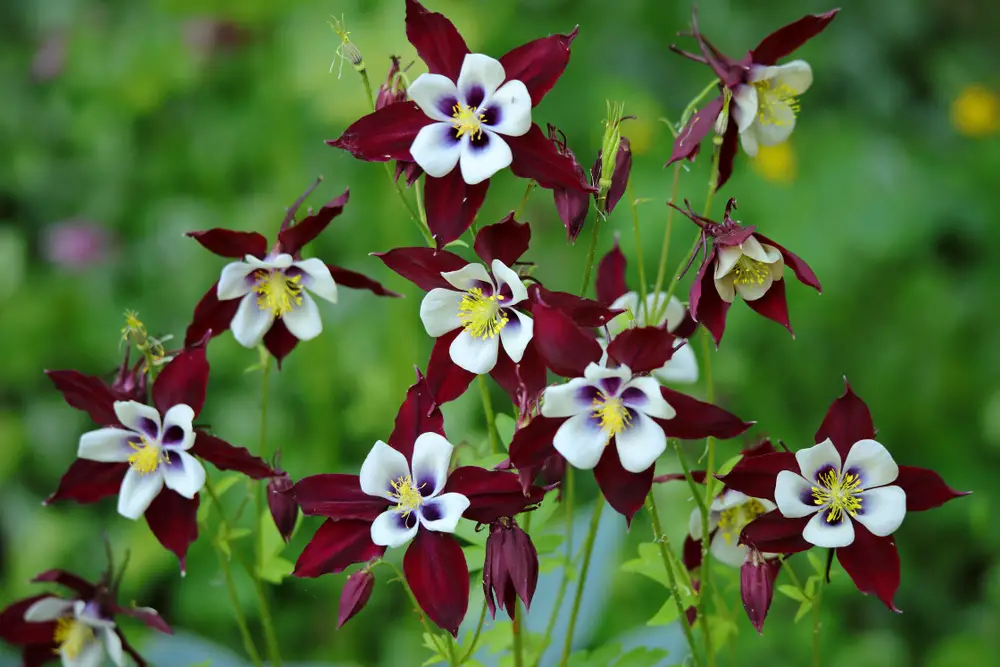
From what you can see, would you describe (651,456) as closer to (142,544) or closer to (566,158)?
(566,158)

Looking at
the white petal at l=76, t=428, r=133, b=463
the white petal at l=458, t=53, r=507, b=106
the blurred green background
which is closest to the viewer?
the white petal at l=458, t=53, r=507, b=106

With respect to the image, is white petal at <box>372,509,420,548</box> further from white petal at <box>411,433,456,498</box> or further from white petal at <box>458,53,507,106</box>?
white petal at <box>458,53,507,106</box>

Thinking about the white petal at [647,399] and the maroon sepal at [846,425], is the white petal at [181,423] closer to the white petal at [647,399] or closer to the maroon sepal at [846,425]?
the white petal at [647,399]

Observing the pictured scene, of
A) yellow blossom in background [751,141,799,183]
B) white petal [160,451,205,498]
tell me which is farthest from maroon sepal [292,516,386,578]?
yellow blossom in background [751,141,799,183]

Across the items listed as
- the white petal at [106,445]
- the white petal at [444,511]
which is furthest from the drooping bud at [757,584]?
the white petal at [106,445]

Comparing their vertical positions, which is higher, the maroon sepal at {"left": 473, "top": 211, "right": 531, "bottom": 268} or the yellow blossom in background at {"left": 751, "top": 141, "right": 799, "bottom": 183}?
the yellow blossom in background at {"left": 751, "top": 141, "right": 799, "bottom": 183}

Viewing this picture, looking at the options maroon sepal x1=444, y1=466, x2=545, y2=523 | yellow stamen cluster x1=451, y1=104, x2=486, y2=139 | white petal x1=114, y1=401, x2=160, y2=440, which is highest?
yellow stamen cluster x1=451, y1=104, x2=486, y2=139

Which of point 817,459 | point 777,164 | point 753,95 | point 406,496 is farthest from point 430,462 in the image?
point 777,164

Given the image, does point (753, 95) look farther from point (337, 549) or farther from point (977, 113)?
point (977, 113)
